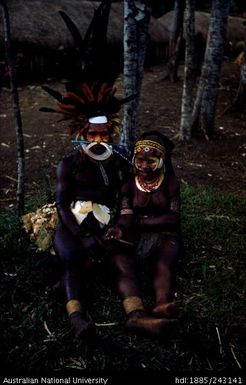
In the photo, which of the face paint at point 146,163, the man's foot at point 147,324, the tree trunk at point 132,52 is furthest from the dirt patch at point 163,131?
the man's foot at point 147,324

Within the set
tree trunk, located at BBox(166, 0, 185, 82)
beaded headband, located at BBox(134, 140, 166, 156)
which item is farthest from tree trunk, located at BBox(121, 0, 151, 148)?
tree trunk, located at BBox(166, 0, 185, 82)

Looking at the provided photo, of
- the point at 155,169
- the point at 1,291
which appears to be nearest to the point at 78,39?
the point at 155,169

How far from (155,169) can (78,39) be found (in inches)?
60.3

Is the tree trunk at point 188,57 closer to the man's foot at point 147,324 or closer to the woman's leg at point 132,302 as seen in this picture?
the woman's leg at point 132,302

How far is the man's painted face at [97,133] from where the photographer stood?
12.6ft

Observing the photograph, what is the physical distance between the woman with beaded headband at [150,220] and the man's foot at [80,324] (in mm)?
440

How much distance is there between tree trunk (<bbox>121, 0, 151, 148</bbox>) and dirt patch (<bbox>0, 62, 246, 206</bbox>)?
130 cm

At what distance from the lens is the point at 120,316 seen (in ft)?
12.0

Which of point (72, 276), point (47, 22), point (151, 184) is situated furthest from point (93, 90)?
point (47, 22)

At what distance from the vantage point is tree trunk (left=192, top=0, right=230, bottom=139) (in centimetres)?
767

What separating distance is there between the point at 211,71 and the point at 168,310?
595 centimetres

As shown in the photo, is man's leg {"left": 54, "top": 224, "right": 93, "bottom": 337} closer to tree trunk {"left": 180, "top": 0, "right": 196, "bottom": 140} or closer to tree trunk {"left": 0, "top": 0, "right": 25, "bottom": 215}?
tree trunk {"left": 0, "top": 0, "right": 25, "bottom": 215}

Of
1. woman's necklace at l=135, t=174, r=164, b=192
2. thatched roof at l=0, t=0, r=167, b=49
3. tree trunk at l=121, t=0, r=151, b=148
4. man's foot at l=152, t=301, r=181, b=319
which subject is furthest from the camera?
thatched roof at l=0, t=0, r=167, b=49

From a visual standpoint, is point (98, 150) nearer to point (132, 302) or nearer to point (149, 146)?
point (149, 146)
